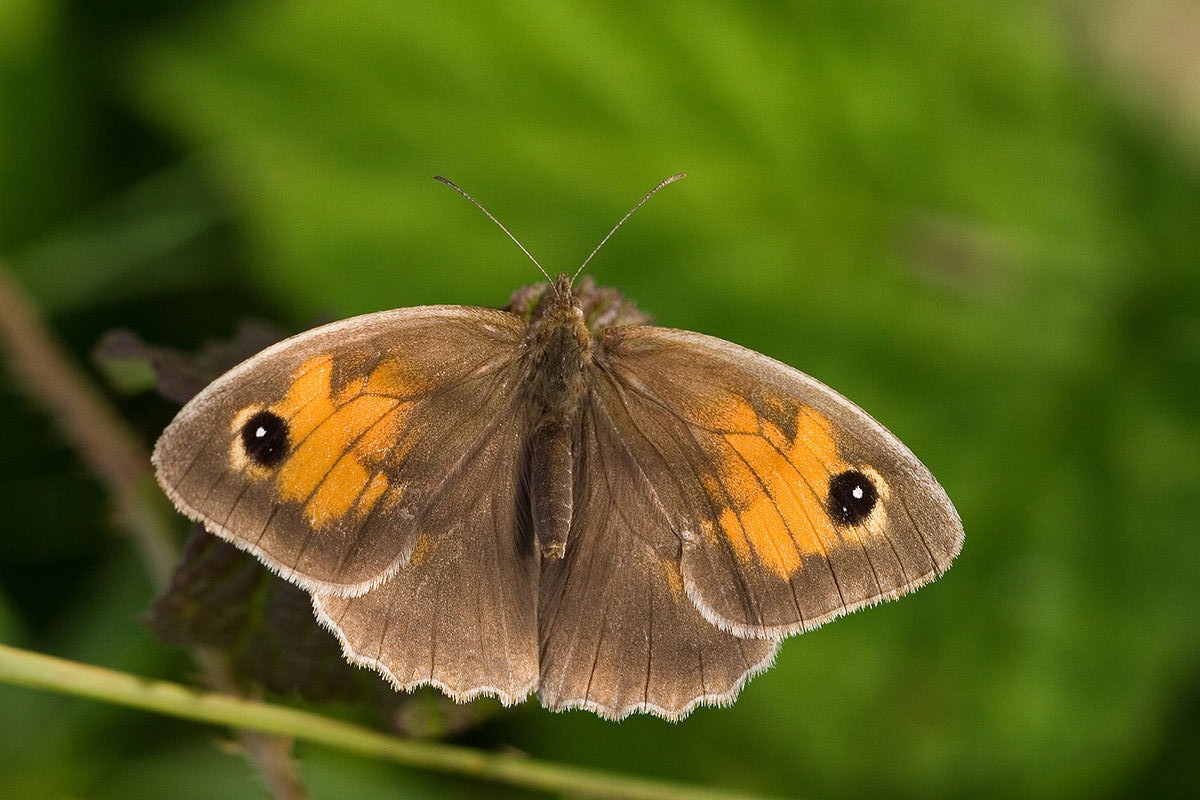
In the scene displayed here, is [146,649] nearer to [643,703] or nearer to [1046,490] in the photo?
[643,703]

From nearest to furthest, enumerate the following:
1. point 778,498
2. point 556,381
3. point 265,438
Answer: point 265,438 < point 778,498 < point 556,381

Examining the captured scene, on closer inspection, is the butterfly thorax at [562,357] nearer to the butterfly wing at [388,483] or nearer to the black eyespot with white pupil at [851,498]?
the butterfly wing at [388,483]

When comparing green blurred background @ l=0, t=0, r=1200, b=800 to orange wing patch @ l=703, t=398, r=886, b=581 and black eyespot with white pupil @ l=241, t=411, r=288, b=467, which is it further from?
black eyespot with white pupil @ l=241, t=411, r=288, b=467

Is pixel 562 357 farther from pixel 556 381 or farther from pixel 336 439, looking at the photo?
pixel 336 439

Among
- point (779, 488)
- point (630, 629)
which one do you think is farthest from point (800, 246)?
point (630, 629)

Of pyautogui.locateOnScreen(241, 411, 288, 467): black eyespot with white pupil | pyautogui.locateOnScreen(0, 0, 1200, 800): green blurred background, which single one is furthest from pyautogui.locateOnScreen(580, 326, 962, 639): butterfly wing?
pyautogui.locateOnScreen(0, 0, 1200, 800): green blurred background

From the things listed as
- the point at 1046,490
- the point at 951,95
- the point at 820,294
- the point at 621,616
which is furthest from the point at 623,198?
the point at 621,616
